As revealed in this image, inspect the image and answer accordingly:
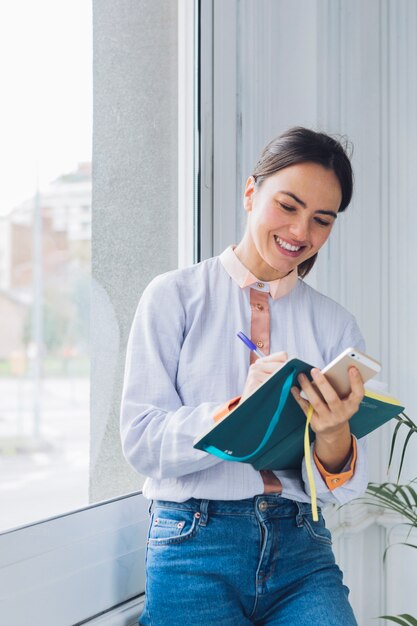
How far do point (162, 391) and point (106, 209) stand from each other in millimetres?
522

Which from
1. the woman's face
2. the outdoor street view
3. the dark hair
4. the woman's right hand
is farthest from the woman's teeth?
the outdoor street view

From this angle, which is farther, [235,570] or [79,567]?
[79,567]

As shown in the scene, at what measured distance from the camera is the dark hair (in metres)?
1.29

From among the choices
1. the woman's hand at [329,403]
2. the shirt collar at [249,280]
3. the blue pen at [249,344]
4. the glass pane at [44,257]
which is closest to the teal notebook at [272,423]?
the woman's hand at [329,403]

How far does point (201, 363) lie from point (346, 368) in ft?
1.04

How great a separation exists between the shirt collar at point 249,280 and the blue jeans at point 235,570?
0.36m

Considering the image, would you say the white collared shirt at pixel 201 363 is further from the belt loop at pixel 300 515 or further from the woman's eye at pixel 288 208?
the woman's eye at pixel 288 208

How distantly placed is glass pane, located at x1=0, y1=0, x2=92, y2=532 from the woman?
0.63 ft

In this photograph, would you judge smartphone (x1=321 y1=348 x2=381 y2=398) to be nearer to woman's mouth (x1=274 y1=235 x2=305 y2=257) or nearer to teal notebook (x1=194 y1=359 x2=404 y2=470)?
teal notebook (x1=194 y1=359 x2=404 y2=470)

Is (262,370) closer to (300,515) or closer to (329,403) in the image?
(329,403)

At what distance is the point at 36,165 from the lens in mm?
1298

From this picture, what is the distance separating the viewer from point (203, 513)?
3.89 feet

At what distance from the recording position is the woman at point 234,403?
115 cm

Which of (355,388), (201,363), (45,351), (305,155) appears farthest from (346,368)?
(45,351)
